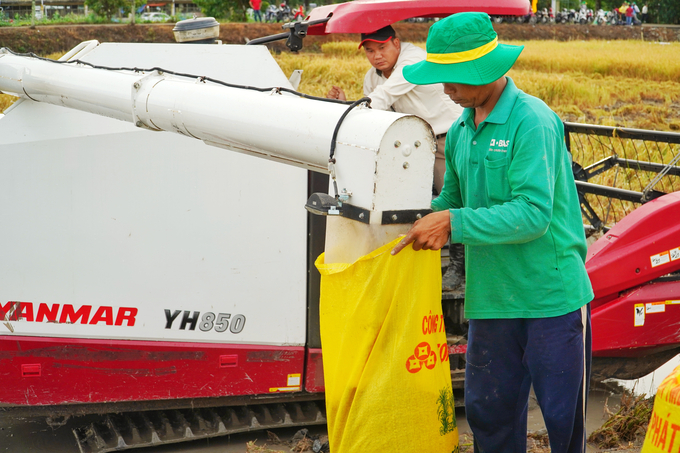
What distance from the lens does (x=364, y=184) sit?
5.76 feet

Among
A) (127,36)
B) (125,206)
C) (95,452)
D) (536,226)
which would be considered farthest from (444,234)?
(127,36)

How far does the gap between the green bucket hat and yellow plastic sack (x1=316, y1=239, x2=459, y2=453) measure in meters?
0.53

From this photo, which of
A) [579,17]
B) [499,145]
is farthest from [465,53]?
[579,17]

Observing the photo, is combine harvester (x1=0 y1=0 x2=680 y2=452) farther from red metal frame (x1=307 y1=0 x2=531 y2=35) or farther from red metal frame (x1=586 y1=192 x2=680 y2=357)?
red metal frame (x1=586 y1=192 x2=680 y2=357)

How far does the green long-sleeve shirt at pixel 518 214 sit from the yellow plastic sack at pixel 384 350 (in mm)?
225

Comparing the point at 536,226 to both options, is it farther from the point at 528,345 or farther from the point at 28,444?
the point at 28,444

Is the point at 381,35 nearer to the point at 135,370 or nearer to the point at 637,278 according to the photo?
the point at 637,278

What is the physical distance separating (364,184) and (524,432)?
50.4 inches

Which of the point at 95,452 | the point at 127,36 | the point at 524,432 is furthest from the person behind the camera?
the point at 127,36

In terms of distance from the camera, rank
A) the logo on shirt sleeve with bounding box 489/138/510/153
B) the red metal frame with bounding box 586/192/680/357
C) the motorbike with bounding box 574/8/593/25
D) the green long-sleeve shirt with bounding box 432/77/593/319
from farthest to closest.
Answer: the motorbike with bounding box 574/8/593/25
the red metal frame with bounding box 586/192/680/357
the logo on shirt sleeve with bounding box 489/138/510/153
the green long-sleeve shirt with bounding box 432/77/593/319

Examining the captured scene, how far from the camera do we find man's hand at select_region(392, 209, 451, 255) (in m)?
1.85

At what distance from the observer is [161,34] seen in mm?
23531

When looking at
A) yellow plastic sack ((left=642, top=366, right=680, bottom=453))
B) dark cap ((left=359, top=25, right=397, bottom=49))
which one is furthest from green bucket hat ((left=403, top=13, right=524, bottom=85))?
dark cap ((left=359, top=25, right=397, bottom=49))

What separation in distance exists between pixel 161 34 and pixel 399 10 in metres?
22.0
